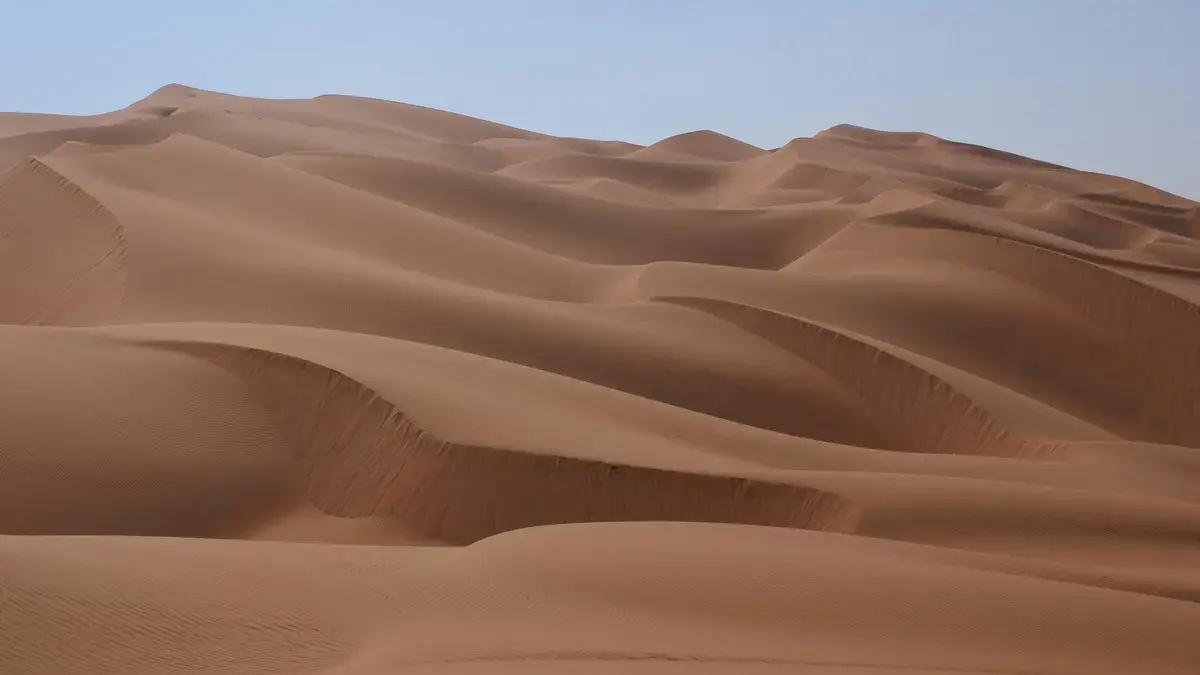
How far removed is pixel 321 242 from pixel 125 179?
266 centimetres

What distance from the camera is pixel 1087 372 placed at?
42.9 ft

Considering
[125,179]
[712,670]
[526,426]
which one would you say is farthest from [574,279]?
[712,670]

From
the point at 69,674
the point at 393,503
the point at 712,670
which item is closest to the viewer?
the point at 69,674

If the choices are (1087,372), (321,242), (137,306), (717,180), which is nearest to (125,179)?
(321,242)

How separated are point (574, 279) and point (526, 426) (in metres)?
7.34

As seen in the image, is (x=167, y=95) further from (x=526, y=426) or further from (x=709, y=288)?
(x=526, y=426)

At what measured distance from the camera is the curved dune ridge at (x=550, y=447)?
14.9 ft

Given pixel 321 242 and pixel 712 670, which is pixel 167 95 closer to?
pixel 321 242

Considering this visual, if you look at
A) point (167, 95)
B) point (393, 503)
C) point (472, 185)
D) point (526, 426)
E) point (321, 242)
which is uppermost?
point (167, 95)

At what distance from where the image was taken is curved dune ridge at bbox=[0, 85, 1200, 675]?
178 inches

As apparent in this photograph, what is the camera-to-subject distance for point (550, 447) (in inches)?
284

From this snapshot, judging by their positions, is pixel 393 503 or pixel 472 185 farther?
pixel 472 185

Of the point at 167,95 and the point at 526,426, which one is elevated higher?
the point at 167,95

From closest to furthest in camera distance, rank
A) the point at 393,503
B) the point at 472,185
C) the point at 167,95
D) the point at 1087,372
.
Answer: the point at 393,503
the point at 1087,372
the point at 472,185
the point at 167,95
